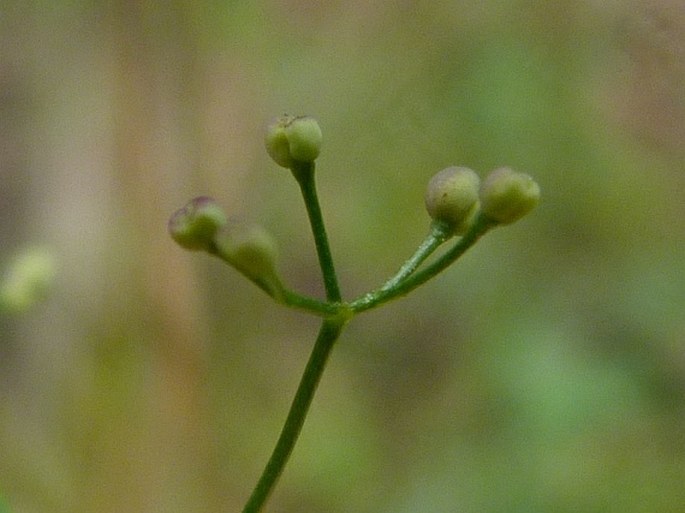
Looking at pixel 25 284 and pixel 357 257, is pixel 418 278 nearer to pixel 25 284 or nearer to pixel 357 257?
pixel 25 284

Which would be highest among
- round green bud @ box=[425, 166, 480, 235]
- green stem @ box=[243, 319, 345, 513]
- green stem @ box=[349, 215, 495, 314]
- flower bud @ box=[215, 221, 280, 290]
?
round green bud @ box=[425, 166, 480, 235]

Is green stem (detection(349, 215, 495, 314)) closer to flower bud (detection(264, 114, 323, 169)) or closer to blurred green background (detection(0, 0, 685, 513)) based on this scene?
flower bud (detection(264, 114, 323, 169))

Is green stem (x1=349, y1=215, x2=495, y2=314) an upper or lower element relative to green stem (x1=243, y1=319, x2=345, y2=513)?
upper

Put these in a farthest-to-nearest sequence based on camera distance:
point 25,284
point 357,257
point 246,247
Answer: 1. point 357,257
2. point 25,284
3. point 246,247

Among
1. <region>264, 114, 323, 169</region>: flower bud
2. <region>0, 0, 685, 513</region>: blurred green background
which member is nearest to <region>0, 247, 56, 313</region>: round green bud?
<region>264, 114, 323, 169</region>: flower bud

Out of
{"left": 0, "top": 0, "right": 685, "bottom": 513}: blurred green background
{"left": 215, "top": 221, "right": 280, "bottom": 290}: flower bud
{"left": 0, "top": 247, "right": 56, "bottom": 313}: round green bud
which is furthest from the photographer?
{"left": 0, "top": 0, "right": 685, "bottom": 513}: blurred green background

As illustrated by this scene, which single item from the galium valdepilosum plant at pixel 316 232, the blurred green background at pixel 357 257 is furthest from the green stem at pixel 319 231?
the blurred green background at pixel 357 257

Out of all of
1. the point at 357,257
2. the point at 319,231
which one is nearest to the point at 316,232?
the point at 319,231
